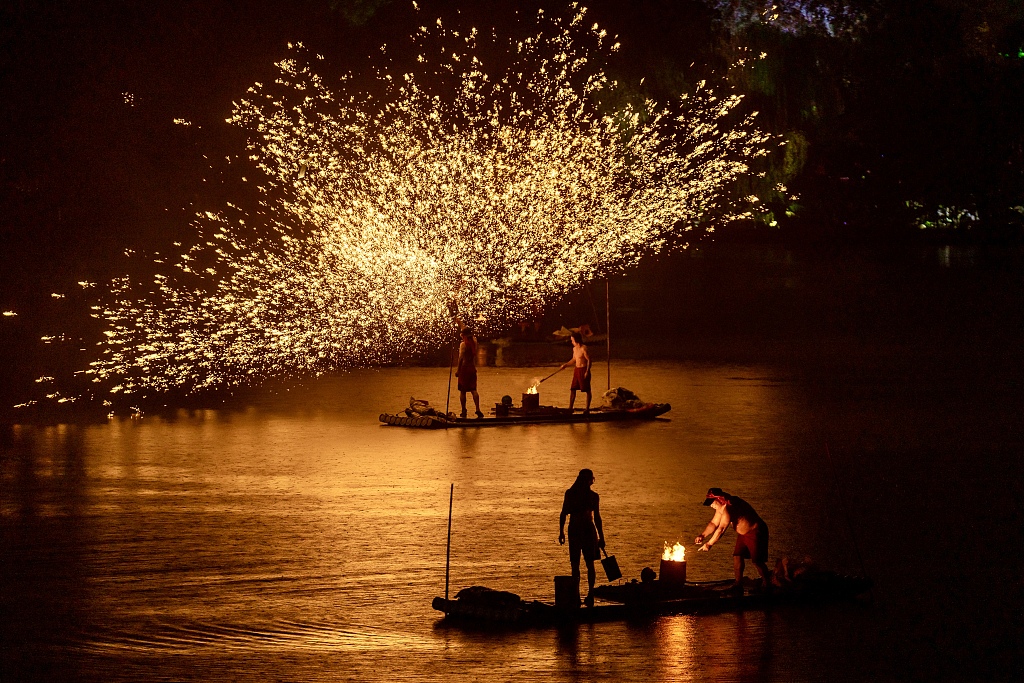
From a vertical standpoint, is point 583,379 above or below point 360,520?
above

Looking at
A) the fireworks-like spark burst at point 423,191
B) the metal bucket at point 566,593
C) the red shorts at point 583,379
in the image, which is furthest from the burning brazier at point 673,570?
the fireworks-like spark burst at point 423,191

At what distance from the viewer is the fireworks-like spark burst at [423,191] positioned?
29375 mm

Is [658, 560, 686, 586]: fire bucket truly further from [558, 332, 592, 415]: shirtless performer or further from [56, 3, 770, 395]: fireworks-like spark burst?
[56, 3, 770, 395]: fireworks-like spark burst

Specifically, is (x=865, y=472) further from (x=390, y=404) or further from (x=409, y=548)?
(x=390, y=404)

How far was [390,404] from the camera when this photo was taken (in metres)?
20.6

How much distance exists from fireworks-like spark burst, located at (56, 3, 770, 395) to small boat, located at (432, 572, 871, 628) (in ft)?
56.6

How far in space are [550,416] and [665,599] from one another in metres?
9.46

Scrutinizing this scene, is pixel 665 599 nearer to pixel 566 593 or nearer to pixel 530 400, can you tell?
pixel 566 593

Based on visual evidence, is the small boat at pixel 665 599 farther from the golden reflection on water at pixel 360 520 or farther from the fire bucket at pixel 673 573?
the golden reflection on water at pixel 360 520

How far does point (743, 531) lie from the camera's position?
33.5 feet

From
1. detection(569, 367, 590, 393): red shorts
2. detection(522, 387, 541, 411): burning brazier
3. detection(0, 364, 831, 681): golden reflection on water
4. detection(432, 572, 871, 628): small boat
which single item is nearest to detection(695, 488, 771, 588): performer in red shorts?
detection(432, 572, 871, 628): small boat

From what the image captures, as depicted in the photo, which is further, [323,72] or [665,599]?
[323,72]

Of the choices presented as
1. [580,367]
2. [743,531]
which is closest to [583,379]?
[580,367]

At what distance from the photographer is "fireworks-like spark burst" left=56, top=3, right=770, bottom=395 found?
2938 centimetres
